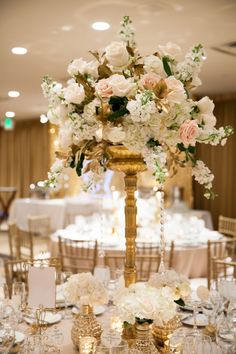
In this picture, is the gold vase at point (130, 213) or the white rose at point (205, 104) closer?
the white rose at point (205, 104)

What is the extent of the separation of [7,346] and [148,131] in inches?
41.6

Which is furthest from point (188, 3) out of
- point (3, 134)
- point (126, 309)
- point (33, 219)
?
point (3, 134)

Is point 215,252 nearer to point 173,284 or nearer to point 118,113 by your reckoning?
point 173,284

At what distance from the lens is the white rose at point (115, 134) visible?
6.20ft

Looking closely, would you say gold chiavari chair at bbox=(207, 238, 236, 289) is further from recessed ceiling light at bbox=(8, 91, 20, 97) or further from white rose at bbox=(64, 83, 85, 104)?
recessed ceiling light at bbox=(8, 91, 20, 97)

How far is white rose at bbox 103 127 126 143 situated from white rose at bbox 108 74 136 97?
0.43ft

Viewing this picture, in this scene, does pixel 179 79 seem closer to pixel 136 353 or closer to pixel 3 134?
pixel 136 353

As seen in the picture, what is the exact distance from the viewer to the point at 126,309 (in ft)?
6.23

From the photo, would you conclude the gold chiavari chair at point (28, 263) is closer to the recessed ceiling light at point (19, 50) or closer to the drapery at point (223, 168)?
the recessed ceiling light at point (19, 50)

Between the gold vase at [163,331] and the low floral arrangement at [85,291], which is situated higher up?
the low floral arrangement at [85,291]

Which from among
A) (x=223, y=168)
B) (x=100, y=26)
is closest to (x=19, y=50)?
(x=100, y=26)

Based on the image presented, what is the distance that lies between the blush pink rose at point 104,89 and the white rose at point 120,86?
17 millimetres

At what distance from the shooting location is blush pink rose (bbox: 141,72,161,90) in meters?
1.92

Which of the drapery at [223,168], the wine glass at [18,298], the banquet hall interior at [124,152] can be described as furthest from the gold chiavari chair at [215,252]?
the drapery at [223,168]
